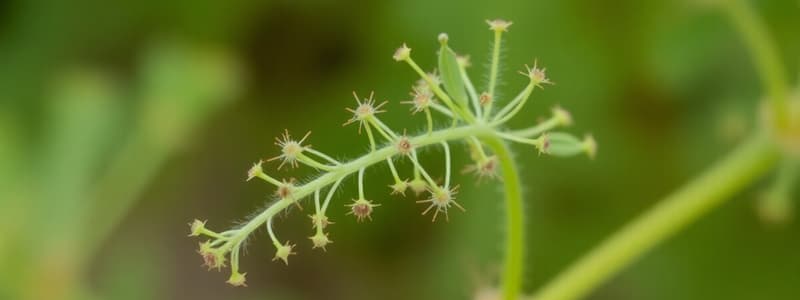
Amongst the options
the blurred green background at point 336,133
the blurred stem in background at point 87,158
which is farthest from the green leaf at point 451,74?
the blurred stem in background at point 87,158

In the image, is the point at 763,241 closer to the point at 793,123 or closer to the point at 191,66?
the point at 793,123

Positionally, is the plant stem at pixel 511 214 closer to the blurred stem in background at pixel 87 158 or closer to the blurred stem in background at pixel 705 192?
the blurred stem in background at pixel 705 192

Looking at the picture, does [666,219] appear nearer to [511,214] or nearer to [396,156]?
[511,214]

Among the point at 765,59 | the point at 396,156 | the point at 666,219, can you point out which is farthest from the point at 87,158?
the point at 396,156

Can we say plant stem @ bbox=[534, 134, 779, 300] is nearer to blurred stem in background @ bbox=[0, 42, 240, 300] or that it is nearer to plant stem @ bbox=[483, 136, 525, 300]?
plant stem @ bbox=[483, 136, 525, 300]

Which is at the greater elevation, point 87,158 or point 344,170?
point 87,158

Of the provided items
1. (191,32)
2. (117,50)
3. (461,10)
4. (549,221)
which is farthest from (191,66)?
(549,221)
